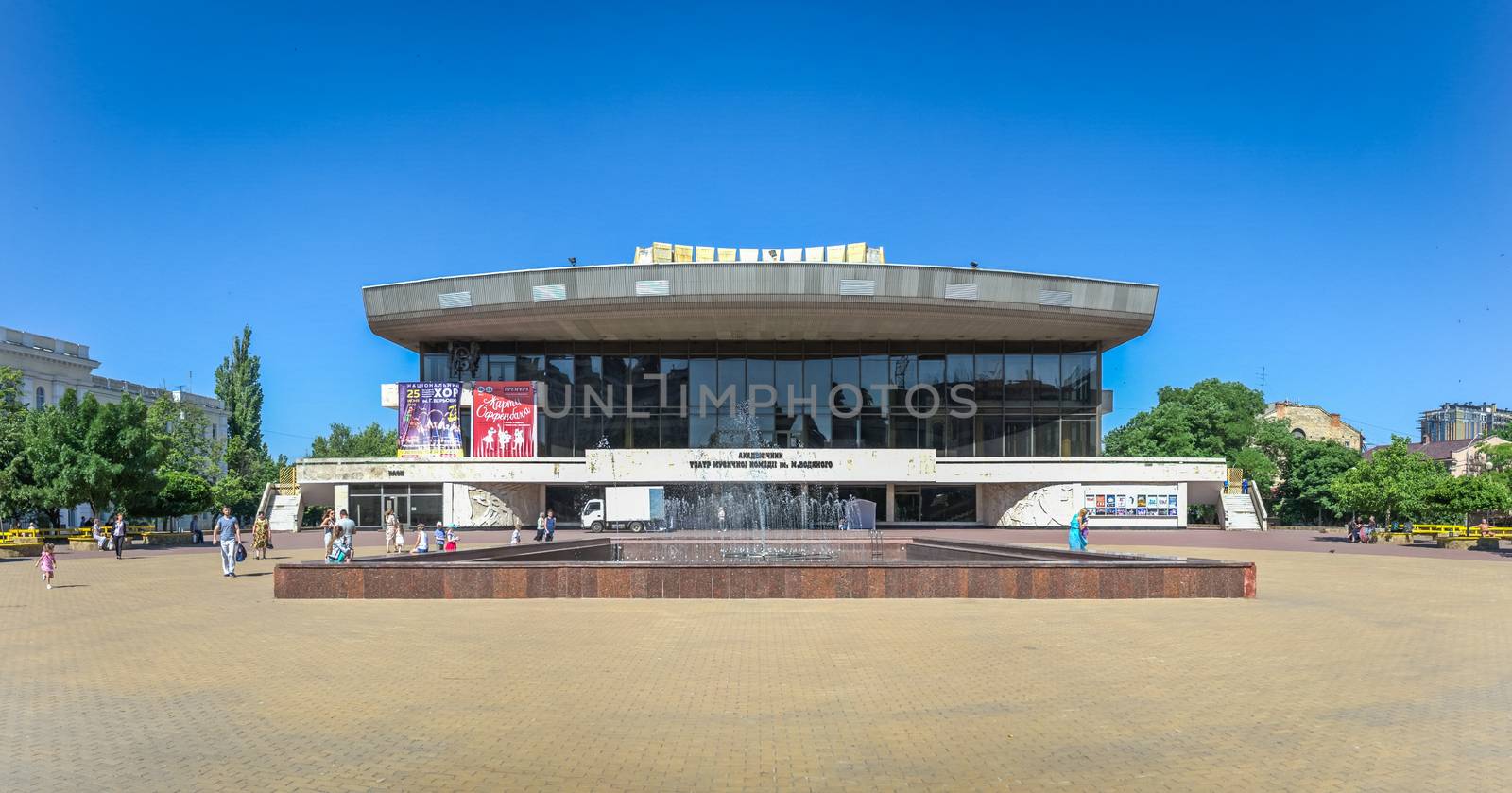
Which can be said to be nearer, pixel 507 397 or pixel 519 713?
pixel 519 713

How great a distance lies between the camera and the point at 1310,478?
63.2m

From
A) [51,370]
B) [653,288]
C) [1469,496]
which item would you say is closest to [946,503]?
[653,288]

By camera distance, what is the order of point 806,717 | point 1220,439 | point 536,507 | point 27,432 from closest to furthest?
point 806,717 → point 27,432 → point 536,507 → point 1220,439

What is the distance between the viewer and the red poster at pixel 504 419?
49.0 meters

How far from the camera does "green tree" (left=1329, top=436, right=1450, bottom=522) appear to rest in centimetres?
3781

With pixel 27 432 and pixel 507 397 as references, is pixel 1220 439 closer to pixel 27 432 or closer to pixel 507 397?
pixel 507 397

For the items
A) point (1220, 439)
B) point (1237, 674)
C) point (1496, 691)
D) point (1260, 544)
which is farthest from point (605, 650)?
point (1220, 439)

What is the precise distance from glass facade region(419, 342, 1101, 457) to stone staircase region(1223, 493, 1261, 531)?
24.0 feet

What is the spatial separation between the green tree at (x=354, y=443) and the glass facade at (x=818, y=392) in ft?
161

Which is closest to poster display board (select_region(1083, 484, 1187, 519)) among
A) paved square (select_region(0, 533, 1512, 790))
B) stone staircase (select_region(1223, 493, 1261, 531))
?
stone staircase (select_region(1223, 493, 1261, 531))

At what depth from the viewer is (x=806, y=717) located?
821 cm

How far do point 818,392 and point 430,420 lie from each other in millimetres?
20214

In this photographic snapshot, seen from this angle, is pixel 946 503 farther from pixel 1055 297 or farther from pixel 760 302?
pixel 760 302

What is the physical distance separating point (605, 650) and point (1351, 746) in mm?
7708
